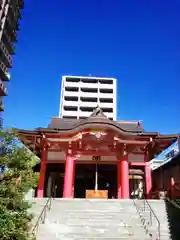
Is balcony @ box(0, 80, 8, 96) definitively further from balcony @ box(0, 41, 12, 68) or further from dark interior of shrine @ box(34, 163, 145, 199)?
dark interior of shrine @ box(34, 163, 145, 199)

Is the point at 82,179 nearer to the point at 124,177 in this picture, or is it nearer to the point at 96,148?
the point at 96,148

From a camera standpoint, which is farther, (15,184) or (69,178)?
(69,178)

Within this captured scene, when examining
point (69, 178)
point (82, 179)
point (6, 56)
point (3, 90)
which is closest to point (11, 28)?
point (6, 56)

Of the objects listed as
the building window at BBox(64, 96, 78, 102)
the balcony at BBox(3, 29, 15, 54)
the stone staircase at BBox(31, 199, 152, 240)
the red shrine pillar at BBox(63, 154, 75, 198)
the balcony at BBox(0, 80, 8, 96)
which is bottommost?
the stone staircase at BBox(31, 199, 152, 240)

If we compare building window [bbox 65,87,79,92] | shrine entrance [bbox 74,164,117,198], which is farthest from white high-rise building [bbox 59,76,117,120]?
shrine entrance [bbox 74,164,117,198]

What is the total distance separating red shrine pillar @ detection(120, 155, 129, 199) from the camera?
17.1m

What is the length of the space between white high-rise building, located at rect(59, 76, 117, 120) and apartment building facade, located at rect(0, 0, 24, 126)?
3221cm

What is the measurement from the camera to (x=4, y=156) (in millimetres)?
10250

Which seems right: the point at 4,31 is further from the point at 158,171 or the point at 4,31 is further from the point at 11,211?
the point at 11,211

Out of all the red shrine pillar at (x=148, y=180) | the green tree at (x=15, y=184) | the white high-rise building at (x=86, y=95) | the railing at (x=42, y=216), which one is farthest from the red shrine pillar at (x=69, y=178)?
the white high-rise building at (x=86, y=95)

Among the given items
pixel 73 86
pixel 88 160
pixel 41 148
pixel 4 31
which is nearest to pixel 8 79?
pixel 4 31

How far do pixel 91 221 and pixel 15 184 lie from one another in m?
3.85

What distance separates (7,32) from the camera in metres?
37.0

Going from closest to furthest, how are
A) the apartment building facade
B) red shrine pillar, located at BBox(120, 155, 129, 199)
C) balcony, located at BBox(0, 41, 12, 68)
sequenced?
red shrine pillar, located at BBox(120, 155, 129, 199) → the apartment building facade → balcony, located at BBox(0, 41, 12, 68)
